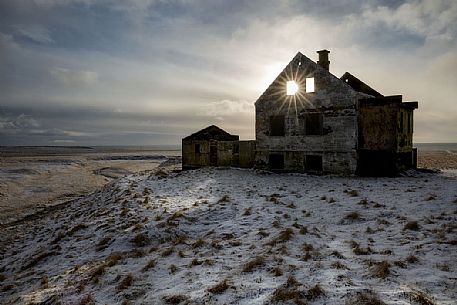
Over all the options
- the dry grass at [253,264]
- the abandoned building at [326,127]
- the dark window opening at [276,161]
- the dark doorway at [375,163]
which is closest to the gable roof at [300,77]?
the abandoned building at [326,127]

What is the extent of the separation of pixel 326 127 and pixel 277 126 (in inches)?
168

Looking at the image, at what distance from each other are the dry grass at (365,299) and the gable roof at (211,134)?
2652cm

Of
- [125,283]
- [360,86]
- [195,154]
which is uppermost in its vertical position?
[360,86]

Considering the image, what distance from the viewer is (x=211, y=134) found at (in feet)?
107

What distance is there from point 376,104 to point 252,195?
495 inches

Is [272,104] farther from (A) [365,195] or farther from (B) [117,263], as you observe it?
(B) [117,263]

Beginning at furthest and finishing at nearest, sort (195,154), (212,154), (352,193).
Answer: (195,154) → (212,154) → (352,193)

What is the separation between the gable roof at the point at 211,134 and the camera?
32250mm

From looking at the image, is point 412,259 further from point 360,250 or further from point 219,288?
point 219,288

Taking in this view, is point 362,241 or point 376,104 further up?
point 376,104

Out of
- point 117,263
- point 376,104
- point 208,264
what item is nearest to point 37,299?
point 117,263

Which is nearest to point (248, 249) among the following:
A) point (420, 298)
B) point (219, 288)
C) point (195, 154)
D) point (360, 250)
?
point (219, 288)

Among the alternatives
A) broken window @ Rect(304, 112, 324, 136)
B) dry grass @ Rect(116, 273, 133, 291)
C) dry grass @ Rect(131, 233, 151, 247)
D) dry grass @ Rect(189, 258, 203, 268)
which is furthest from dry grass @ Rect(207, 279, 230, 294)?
broken window @ Rect(304, 112, 324, 136)

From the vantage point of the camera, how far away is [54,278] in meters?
9.85
